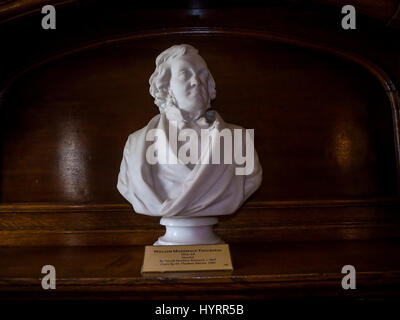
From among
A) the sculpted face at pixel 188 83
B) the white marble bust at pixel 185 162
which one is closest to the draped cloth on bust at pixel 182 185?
the white marble bust at pixel 185 162

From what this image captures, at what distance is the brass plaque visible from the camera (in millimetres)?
1168

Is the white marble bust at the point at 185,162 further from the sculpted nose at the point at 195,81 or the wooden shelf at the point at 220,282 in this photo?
the wooden shelf at the point at 220,282

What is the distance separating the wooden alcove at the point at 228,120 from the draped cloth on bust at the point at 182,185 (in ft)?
1.44

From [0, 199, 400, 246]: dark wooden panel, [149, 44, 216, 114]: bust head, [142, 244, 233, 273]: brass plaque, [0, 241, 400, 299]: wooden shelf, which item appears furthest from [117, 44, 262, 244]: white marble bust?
[0, 199, 400, 246]: dark wooden panel

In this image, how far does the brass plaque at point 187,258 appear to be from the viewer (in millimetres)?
1168

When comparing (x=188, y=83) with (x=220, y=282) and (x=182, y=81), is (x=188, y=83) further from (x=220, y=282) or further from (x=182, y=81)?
(x=220, y=282)

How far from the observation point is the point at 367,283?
1149 millimetres

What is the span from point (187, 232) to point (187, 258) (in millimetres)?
156

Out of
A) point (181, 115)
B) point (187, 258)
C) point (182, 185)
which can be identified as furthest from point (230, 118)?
point (187, 258)

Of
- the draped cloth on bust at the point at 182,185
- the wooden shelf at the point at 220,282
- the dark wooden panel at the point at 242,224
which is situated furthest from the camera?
the dark wooden panel at the point at 242,224

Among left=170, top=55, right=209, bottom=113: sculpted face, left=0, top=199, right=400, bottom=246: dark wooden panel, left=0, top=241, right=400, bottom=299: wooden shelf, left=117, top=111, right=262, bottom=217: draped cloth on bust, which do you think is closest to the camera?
left=0, top=241, right=400, bottom=299: wooden shelf

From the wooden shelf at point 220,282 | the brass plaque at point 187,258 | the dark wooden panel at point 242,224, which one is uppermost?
the dark wooden panel at point 242,224

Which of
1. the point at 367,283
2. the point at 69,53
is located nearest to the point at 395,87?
the point at 367,283

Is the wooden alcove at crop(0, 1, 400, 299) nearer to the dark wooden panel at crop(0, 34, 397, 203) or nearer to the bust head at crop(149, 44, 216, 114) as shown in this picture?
the dark wooden panel at crop(0, 34, 397, 203)
